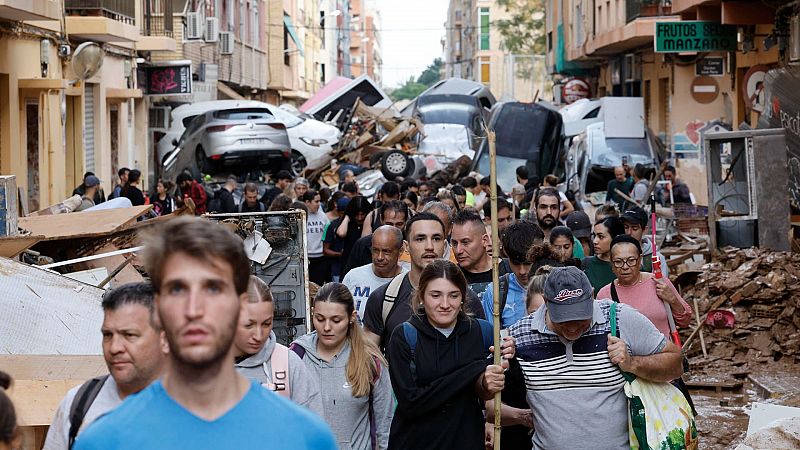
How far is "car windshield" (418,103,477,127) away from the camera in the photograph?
3669cm

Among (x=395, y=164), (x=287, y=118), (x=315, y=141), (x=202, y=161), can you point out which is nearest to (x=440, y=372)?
(x=395, y=164)

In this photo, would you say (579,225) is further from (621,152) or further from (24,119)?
(621,152)

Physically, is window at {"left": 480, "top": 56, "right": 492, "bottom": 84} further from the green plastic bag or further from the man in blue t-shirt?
the man in blue t-shirt

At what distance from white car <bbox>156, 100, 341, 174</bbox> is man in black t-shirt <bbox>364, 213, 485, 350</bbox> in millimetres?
25380

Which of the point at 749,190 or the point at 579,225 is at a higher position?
the point at 749,190

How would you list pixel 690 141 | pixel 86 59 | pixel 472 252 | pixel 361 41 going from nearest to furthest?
pixel 472 252, pixel 86 59, pixel 690 141, pixel 361 41

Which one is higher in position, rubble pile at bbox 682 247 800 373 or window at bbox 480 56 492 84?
window at bbox 480 56 492 84

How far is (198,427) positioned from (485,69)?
97370 mm

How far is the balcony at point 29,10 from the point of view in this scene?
59.1 ft

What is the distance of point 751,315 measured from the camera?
1291 cm

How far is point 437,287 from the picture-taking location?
18.8 ft

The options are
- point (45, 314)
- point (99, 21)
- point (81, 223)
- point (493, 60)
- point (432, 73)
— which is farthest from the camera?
point (432, 73)

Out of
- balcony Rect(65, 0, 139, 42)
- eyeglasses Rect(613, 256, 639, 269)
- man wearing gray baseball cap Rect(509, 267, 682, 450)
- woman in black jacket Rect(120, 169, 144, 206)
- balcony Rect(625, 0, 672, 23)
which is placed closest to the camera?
man wearing gray baseball cap Rect(509, 267, 682, 450)

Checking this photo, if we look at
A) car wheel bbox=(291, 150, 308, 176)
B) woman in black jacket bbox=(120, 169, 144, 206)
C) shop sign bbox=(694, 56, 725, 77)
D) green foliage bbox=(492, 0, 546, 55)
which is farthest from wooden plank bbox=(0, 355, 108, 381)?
green foliage bbox=(492, 0, 546, 55)
